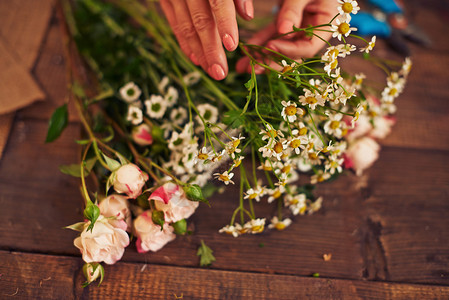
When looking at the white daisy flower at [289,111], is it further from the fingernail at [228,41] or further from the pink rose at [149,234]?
the pink rose at [149,234]

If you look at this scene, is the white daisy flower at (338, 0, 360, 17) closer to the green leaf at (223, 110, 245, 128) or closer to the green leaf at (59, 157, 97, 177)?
the green leaf at (223, 110, 245, 128)

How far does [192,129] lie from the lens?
52cm

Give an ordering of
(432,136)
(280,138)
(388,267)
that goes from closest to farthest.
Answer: (280,138) → (388,267) → (432,136)

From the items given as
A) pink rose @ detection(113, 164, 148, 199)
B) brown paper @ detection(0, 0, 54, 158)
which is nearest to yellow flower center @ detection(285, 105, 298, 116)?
pink rose @ detection(113, 164, 148, 199)

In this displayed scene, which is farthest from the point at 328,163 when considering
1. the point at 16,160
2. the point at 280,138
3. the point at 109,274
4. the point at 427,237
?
the point at 16,160

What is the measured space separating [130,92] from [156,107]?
6cm

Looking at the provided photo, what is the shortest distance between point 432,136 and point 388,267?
0.97 ft

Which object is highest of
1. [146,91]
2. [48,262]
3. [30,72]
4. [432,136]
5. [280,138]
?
[432,136]

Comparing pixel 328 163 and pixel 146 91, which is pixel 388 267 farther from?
pixel 146 91

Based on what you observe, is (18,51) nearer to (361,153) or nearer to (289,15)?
(289,15)

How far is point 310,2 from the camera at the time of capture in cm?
58

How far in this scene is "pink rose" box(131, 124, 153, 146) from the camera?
536 millimetres

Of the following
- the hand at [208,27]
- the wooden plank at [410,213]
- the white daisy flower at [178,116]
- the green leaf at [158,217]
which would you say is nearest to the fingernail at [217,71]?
the hand at [208,27]

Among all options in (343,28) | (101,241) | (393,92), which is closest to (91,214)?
(101,241)
